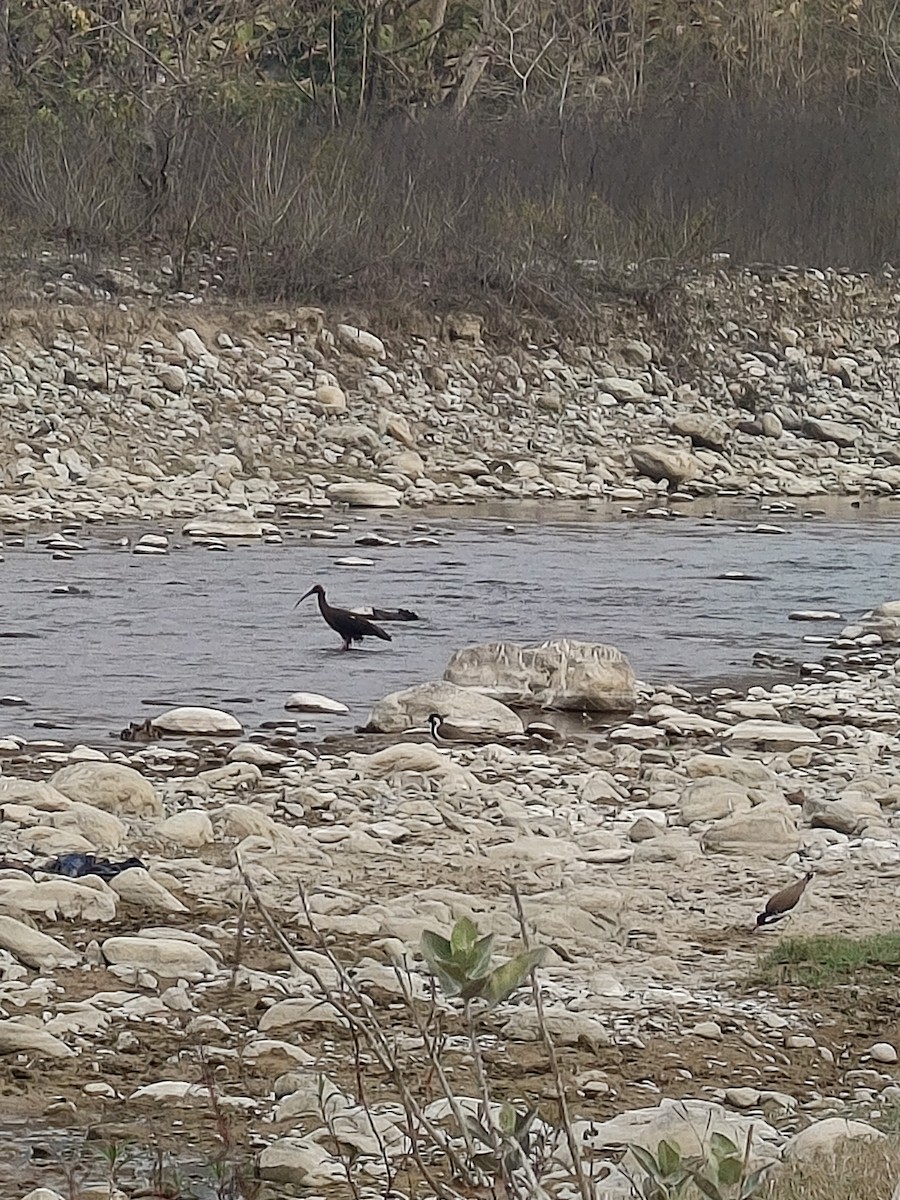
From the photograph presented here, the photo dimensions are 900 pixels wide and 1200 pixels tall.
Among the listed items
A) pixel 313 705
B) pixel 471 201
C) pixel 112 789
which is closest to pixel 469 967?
pixel 112 789

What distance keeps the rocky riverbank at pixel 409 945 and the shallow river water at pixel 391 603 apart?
51.4 inches

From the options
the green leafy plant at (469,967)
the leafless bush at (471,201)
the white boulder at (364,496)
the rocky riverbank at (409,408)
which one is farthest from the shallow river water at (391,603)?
the leafless bush at (471,201)

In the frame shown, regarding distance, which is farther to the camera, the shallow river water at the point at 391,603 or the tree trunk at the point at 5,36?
the tree trunk at the point at 5,36

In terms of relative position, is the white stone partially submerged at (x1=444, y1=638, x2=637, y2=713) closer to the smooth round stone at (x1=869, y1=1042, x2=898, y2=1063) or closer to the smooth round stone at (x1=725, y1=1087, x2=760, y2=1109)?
the smooth round stone at (x1=869, y1=1042, x2=898, y2=1063)

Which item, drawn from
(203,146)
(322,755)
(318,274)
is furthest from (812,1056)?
(203,146)

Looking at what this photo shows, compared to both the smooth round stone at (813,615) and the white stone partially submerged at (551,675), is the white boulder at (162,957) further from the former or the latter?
the smooth round stone at (813,615)

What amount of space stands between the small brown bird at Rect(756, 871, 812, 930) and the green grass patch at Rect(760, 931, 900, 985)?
155 millimetres

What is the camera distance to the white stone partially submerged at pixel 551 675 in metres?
8.70

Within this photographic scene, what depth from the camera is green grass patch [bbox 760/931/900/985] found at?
192 inches

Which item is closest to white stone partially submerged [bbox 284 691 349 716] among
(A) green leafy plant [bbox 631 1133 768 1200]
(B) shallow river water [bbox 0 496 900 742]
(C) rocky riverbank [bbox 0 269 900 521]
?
(B) shallow river water [bbox 0 496 900 742]

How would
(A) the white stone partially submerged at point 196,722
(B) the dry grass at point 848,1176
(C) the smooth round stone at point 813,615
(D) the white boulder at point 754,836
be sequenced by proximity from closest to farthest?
(B) the dry grass at point 848,1176, (D) the white boulder at point 754,836, (A) the white stone partially submerged at point 196,722, (C) the smooth round stone at point 813,615

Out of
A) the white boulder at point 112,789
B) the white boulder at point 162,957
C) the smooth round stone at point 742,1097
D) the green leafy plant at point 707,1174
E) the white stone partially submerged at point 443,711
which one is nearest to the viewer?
the green leafy plant at point 707,1174

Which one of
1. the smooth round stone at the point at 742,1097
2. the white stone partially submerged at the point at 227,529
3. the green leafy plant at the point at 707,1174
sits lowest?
the white stone partially submerged at the point at 227,529

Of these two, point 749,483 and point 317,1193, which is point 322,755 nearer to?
point 317,1193
